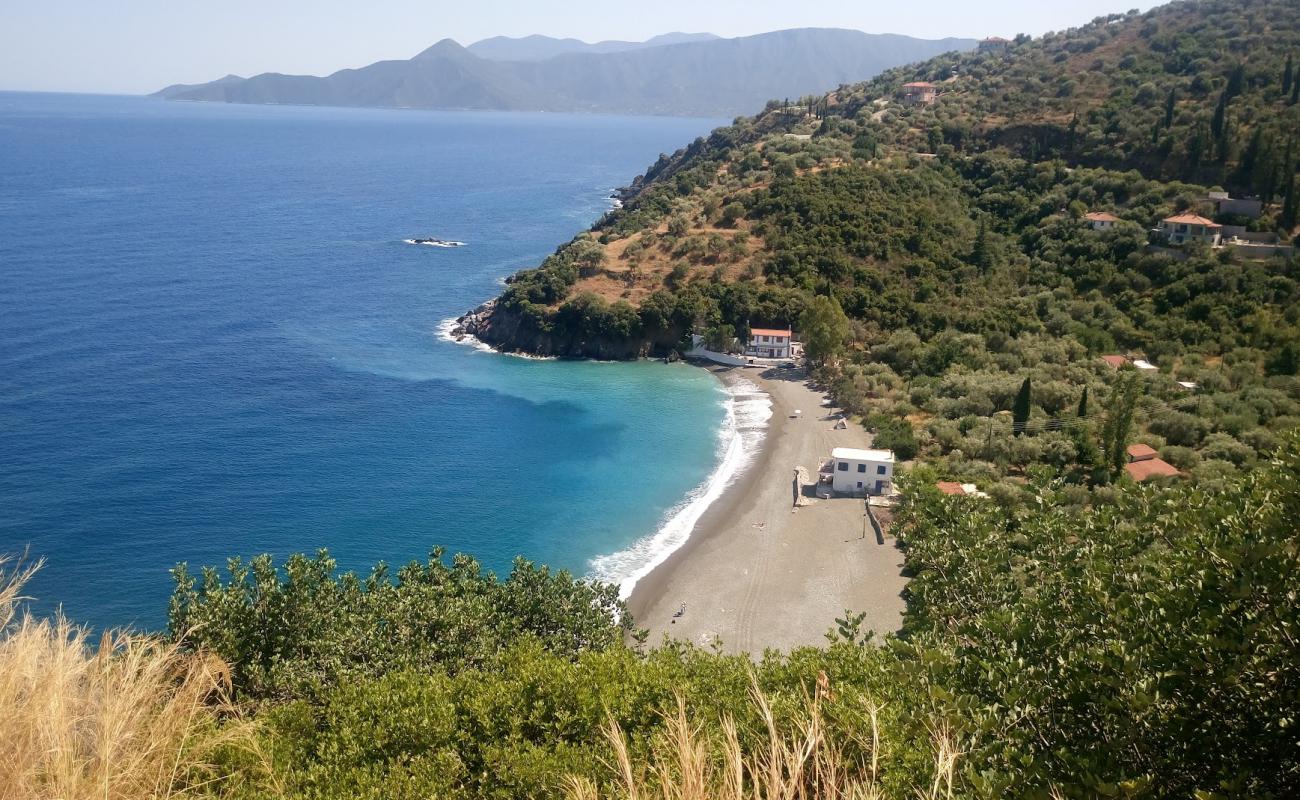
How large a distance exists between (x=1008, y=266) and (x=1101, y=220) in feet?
22.9

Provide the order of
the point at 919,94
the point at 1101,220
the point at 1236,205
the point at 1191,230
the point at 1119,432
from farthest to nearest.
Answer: the point at 919,94, the point at 1101,220, the point at 1236,205, the point at 1191,230, the point at 1119,432

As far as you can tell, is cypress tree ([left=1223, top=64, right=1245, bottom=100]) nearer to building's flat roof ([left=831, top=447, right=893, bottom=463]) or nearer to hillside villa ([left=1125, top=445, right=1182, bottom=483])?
hillside villa ([left=1125, top=445, right=1182, bottom=483])

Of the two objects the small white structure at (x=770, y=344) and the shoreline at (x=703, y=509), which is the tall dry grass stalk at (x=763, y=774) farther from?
the small white structure at (x=770, y=344)

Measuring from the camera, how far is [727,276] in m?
57.3

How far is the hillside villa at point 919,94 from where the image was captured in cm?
9225

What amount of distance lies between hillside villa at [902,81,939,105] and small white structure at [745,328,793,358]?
174ft

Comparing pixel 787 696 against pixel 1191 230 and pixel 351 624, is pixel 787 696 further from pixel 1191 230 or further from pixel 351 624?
pixel 1191 230

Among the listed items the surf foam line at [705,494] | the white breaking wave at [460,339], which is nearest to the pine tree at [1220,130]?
the surf foam line at [705,494]

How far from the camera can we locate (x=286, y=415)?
135 feet

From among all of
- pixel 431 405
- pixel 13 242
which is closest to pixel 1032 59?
pixel 431 405

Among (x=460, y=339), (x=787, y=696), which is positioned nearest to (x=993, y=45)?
(x=460, y=339)

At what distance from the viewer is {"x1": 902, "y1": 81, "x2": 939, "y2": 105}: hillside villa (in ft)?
303

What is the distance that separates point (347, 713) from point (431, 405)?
34038mm

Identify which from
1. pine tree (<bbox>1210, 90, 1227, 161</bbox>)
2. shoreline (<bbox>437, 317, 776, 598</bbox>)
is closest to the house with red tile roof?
pine tree (<bbox>1210, 90, 1227, 161</bbox>)
